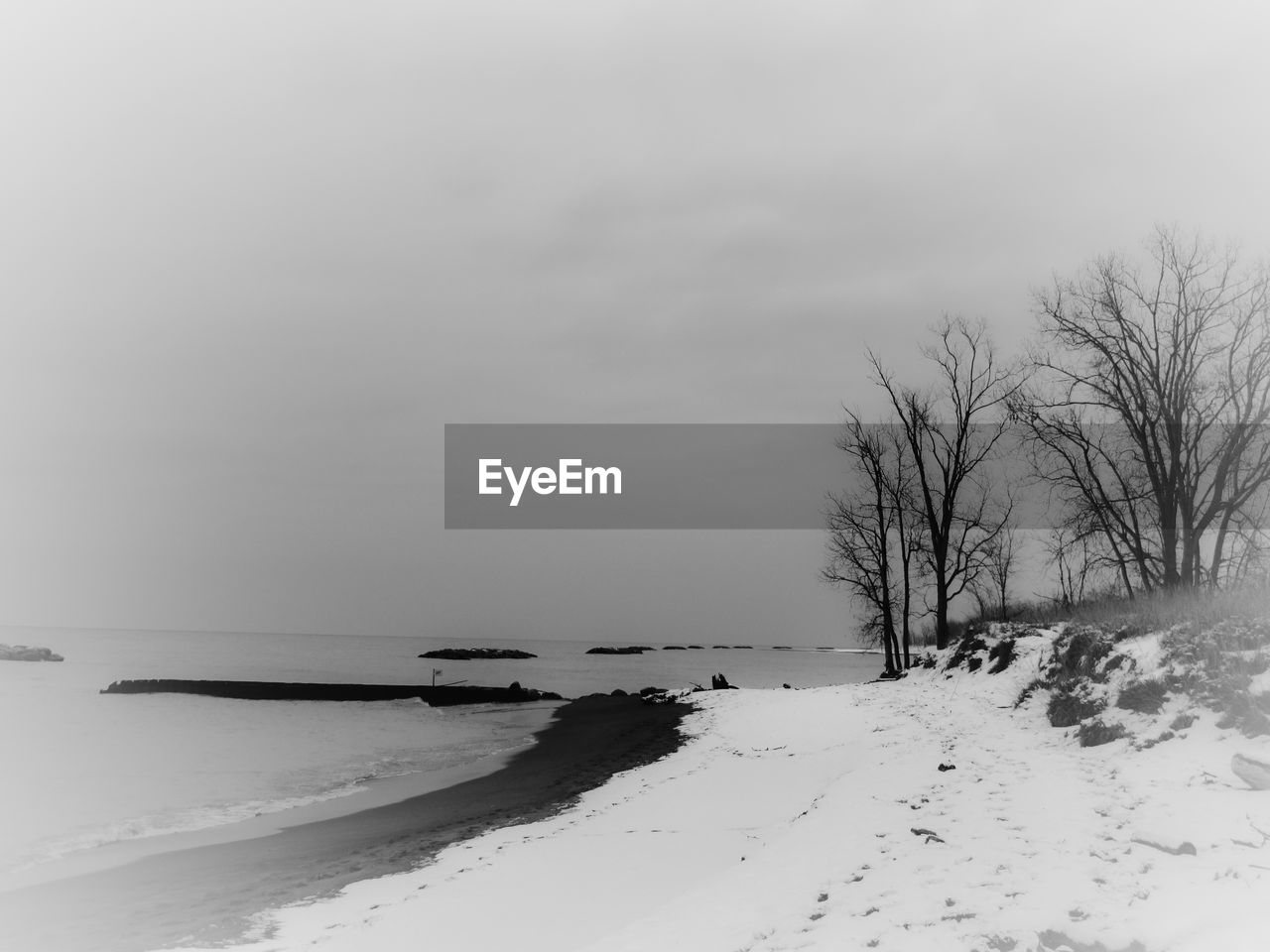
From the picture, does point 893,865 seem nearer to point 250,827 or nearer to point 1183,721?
point 1183,721

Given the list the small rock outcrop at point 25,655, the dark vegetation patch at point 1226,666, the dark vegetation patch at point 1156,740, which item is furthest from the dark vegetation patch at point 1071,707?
the small rock outcrop at point 25,655

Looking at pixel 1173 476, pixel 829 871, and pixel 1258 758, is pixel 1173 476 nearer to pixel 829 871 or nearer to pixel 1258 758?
pixel 1258 758

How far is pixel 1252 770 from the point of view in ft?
23.7

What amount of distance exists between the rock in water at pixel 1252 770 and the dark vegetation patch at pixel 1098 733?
2.57 metres

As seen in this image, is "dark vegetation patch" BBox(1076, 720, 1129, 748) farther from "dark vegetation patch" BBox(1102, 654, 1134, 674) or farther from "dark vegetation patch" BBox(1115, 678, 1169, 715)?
"dark vegetation patch" BBox(1102, 654, 1134, 674)

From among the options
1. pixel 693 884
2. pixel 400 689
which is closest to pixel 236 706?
pixel 400 689

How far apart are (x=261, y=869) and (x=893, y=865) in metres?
8.22

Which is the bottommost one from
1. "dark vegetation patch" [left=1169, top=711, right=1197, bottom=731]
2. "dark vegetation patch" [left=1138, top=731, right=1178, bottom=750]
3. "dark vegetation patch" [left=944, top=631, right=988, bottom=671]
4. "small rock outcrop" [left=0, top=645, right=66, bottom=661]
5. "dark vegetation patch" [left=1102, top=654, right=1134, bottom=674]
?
"small rock outcrop" [left=0, top=645, right=66, bottom=661]

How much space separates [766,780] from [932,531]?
21.0 metres

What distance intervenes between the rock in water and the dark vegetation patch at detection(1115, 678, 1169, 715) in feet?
9.08

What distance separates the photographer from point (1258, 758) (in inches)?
290

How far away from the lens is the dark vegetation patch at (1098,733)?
10172 millimetres

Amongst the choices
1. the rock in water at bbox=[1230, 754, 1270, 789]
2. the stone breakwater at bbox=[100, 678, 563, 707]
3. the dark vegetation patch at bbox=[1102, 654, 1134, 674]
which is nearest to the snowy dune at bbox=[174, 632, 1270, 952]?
the rock in water at bbox=[1230, 754, 1270, 789]

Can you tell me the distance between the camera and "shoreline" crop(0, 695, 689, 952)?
8.02 m
